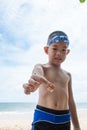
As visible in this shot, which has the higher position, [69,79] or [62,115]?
[69,79]

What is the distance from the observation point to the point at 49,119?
10.1 ft

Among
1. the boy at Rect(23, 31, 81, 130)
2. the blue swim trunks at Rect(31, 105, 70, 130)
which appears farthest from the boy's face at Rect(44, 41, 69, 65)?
the blue swim trunks at Rect(31, 105, 70, 130)

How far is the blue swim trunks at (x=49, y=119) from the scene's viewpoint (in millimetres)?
3053

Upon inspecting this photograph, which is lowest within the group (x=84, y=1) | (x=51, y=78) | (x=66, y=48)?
(x=51, y=78)

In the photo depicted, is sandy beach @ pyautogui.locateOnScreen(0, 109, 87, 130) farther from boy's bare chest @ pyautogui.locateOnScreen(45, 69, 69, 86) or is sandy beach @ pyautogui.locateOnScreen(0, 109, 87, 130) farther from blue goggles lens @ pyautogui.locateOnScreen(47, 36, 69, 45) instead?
blue goggles lens @ pyautogui.locateOnScreen(47, 36, 69, 45)

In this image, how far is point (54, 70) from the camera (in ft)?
10.8

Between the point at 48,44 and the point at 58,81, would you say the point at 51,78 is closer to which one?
the point at 58,81

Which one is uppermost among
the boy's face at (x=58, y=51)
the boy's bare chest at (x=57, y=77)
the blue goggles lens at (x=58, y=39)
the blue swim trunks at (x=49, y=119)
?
the blue goggles lens at (x=58, y=39)

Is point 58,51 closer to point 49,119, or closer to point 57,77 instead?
point 57,77

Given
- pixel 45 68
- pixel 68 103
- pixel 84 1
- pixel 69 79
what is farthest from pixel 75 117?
pixel 84 1

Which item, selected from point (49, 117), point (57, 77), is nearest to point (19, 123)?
point (57, 77)

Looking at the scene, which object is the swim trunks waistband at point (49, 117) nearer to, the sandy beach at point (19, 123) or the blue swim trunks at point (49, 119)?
the blue swim trunks at point (49, 119)

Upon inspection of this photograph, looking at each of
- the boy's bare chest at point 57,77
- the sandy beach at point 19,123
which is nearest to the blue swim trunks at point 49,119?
the boy's bare chest at point 57,77

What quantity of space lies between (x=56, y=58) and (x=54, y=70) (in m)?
0.16
